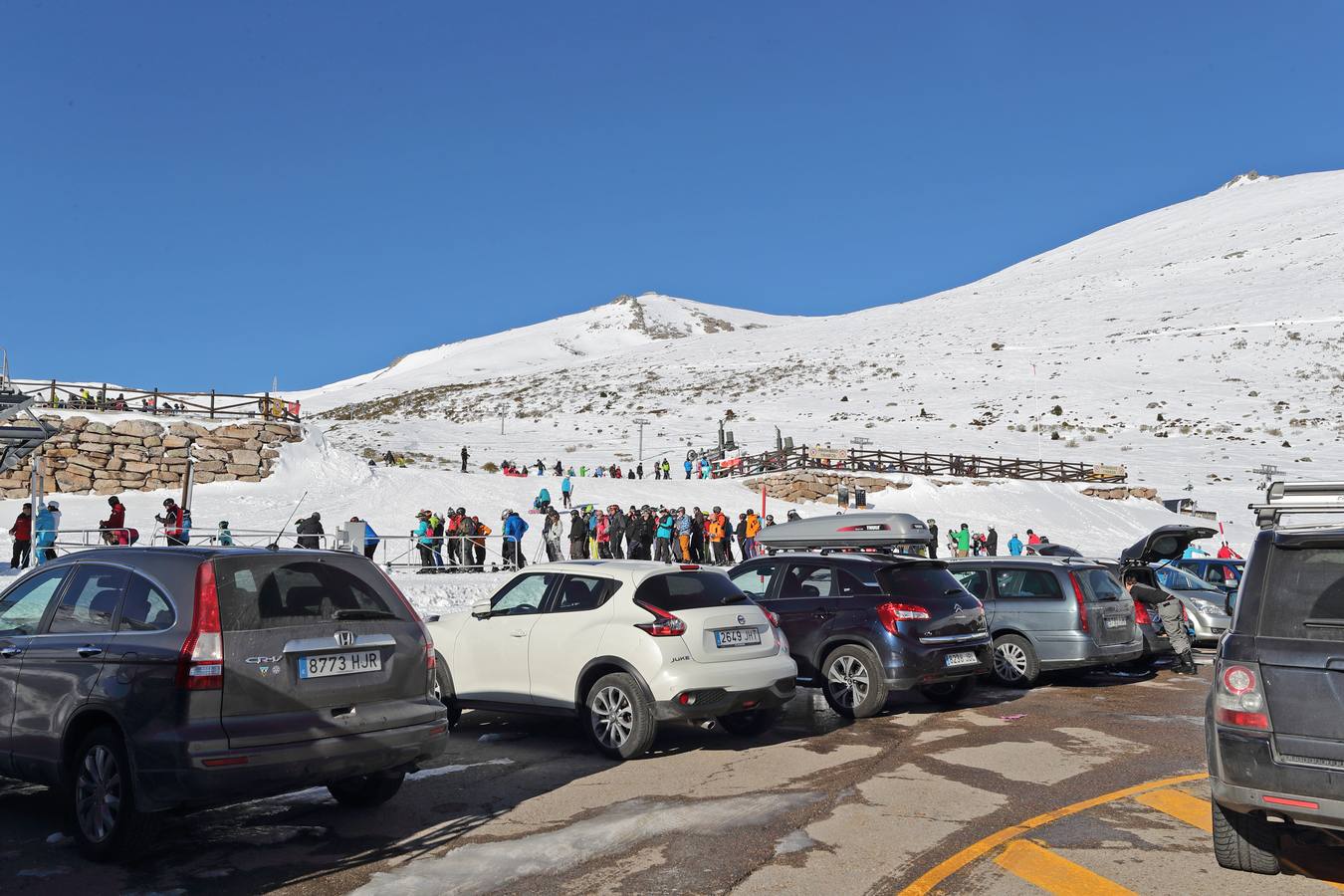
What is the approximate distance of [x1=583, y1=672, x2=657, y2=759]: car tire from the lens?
8.23 m

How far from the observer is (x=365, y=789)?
269 inches

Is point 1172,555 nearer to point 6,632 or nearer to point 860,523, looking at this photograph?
point 860,523

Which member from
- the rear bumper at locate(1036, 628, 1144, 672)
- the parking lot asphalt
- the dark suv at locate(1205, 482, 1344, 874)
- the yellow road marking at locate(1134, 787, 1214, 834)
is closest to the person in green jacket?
the rear bumper at locate(1036, 628, 1144, 672)

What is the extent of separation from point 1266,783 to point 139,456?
3233 centimetres

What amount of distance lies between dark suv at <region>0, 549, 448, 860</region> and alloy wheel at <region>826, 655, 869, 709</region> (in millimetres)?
4953

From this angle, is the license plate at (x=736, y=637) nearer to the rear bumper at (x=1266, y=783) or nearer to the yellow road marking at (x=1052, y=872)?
the yellow road marking at (x=1052, y=872)

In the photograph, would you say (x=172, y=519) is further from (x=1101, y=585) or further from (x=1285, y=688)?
(x=1285, y=688)

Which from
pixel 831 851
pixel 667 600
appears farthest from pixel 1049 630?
pixel 831 851

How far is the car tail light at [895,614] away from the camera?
33.5ft

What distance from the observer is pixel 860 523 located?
533 inches

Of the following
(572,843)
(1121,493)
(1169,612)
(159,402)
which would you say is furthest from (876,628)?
(1121,493)

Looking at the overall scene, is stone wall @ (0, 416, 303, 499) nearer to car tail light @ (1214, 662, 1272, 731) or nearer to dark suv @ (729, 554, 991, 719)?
dark suv @ (729, 554, 991, 719)

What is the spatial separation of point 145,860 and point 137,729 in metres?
0.76

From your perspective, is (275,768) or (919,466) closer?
Result: (275,768)
